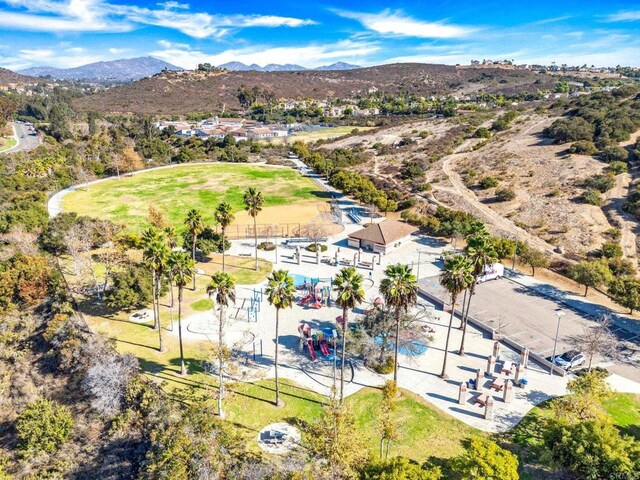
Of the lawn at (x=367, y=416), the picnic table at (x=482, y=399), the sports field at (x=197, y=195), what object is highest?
the sports field at (x=197, y=195)

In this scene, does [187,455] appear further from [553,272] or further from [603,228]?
[603,228]

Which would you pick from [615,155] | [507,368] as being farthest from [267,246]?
[615,155]

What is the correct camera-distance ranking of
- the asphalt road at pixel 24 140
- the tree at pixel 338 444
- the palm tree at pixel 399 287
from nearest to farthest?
the tree at pixel 338 444 → the palm tree at pixel 399 287 → the asphalt road at pixel 24 140

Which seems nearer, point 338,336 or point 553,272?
point 338,336

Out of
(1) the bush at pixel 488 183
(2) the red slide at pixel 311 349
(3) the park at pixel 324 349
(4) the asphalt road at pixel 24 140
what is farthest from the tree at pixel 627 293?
(4) the asphalt road at pixel 24 140

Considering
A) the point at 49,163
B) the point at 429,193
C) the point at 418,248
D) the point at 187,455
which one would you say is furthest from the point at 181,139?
the point at 187,455

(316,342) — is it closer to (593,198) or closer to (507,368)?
(507,368)

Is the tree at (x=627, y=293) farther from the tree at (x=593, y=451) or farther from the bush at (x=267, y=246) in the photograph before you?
the bush at (x=267, y=246)
